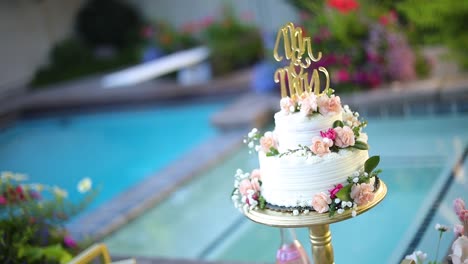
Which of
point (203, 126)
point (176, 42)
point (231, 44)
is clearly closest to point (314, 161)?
point (203, 126)

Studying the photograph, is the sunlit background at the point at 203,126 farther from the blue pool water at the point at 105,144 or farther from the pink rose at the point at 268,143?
the pink rose at the point at 268,143

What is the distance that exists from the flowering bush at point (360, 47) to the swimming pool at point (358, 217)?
2.84ft

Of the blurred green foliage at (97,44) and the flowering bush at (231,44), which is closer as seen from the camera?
the flowering bush at (231,44)

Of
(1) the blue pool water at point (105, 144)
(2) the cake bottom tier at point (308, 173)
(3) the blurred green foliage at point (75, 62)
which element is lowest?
(1) the blue pool water at point (105, 144)

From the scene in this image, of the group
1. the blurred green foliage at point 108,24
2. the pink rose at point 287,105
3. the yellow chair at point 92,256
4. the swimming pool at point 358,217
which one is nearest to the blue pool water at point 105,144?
the swimming pool at point 358,217

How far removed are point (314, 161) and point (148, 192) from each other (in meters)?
3.56

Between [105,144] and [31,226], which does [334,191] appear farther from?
[105,144]

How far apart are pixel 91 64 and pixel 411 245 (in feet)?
37.5

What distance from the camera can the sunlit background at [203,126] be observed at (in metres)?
3.77

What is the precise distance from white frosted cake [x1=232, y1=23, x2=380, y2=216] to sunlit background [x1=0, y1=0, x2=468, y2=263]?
79 cm

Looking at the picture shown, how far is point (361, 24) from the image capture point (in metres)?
7.09

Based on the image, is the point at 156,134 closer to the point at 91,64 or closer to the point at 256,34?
the point at 256,34

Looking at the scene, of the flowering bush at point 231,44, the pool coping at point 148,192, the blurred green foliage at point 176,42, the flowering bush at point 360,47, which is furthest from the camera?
the blurred green foliage at point 176,42

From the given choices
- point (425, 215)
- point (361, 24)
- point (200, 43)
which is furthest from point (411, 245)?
point (200, 43)
